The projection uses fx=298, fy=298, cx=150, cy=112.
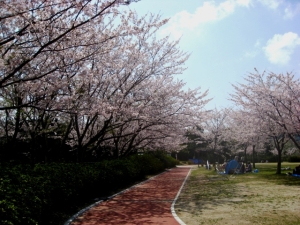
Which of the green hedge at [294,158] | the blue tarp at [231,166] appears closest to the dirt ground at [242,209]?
the blue tarp at [231,166]

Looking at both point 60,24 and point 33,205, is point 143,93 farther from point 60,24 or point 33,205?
point 33,205

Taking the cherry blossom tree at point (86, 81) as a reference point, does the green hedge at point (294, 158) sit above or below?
below

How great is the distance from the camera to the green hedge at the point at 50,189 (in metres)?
4.92

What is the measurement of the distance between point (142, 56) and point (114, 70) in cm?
140

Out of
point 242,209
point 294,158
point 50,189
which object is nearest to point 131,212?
point 50,189

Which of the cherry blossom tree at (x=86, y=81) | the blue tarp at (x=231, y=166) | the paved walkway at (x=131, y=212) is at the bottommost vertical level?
the paved walkway at (x=131, y=212)

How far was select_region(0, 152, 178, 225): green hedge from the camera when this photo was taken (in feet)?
16.1

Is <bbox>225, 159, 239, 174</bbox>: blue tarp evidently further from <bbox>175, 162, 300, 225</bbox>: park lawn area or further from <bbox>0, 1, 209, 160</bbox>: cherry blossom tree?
<bbox>175, 162, 300, 225</bbox>: park lawn area

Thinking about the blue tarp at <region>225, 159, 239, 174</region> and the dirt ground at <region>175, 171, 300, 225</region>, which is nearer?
the dirt ground at <region>175, 171, 300, 225</region>

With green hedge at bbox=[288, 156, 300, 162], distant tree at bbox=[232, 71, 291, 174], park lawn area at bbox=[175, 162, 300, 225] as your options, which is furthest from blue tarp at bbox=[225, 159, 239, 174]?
green hedge at bbox=[288, 156, 300, 162]

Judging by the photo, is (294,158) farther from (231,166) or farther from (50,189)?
(50,189)

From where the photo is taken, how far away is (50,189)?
7062mm

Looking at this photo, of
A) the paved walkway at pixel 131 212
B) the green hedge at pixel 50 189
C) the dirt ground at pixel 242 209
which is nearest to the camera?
the green hedge at pixel 50 189

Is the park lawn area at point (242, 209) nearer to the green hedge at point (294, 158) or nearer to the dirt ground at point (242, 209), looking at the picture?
the dirt ground at point (242, 209)
